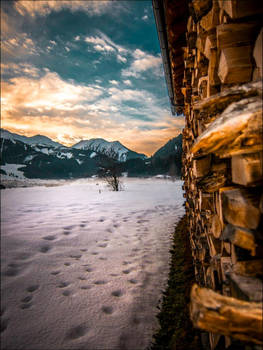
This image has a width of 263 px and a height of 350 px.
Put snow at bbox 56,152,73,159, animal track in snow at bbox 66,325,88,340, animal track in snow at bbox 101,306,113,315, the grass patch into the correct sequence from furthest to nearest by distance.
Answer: snow at bbox 56,152,73,159 < animal track in snow at bbox 101,306,113,315 < animal track in snow at bbox 66,325,88,340 < the grass patch

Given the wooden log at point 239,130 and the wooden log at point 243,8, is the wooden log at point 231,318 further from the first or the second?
the wooden log at point 243,8

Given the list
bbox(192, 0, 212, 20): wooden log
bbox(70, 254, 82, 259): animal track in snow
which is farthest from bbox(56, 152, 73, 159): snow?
bbox(192, 0, 212, 20): wooden log

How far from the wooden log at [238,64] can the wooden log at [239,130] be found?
28 cm

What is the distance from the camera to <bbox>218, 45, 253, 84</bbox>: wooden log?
2.72 feet

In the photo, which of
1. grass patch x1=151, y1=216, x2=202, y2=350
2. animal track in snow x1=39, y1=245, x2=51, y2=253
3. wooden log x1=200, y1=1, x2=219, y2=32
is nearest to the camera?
wooden log x1=200, y1=1, x2=219, y2=32

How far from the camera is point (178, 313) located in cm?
204

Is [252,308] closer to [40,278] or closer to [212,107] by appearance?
[212,107]

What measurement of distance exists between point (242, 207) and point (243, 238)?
0.13m

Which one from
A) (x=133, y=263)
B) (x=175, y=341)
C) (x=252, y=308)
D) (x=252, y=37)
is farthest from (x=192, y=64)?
(x=133, y=263)

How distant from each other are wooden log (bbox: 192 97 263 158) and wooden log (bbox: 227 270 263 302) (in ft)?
1.65

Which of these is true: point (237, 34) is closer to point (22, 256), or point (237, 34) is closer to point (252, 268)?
point (252, 268)

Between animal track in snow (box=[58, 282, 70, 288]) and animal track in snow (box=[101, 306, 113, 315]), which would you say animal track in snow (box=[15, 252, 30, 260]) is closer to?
animal track in snow (box=[58, 282, 70, 288])

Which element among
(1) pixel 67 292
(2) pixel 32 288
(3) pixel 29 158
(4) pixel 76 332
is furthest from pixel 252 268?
(3) pixel 29 158

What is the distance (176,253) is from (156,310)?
1474 millimetres
